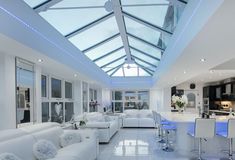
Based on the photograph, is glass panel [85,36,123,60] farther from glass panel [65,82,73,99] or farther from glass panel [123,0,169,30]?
glass panel [123,0,169,30]

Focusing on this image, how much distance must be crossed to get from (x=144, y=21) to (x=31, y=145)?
3.95 m

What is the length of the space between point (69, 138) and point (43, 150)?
134 cm

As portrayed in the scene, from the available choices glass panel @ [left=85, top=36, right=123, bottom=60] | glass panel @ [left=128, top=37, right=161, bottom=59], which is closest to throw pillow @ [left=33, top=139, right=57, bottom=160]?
glass panel @ [left=85, top=36, right=123, bottom=60]

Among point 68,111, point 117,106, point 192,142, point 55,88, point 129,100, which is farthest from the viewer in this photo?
point 117,106

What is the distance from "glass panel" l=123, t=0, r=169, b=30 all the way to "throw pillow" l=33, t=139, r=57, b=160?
3.35 m

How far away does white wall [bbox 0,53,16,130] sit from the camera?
15.0 ft

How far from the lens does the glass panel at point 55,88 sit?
8.58m

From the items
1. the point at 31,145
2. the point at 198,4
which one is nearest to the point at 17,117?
the point at 31,145

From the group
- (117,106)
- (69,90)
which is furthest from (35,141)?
(117,106)

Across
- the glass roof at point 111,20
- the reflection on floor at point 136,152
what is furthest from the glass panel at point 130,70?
the reflection on floor at point 136,152

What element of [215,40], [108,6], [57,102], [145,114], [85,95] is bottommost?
[145,114]

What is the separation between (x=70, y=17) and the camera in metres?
5.55

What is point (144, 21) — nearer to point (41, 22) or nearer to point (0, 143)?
point (41, 22)

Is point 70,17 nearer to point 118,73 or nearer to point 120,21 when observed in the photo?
point 120,21
